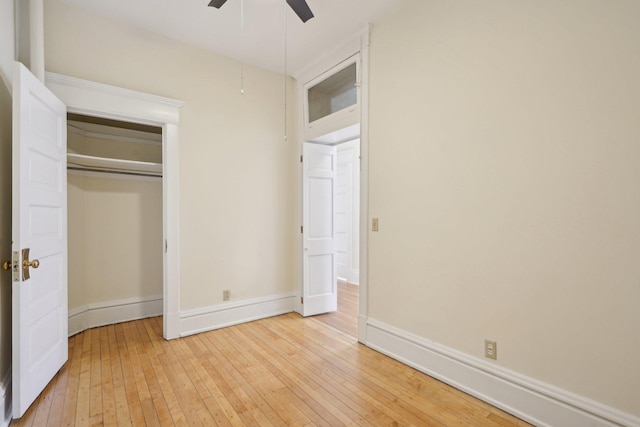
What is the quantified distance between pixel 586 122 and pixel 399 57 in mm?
1566

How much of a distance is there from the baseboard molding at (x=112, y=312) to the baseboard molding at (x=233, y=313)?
0.85 metres

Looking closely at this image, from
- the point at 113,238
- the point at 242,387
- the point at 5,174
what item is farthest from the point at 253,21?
the point at 242,387

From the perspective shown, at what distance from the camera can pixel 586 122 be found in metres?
1.75

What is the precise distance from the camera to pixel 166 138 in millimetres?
3201

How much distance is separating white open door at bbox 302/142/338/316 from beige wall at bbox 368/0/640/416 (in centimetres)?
127

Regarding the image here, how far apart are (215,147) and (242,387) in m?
A: 2.47

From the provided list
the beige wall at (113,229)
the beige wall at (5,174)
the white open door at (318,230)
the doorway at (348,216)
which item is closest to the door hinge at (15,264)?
the beige wall at (5,174)

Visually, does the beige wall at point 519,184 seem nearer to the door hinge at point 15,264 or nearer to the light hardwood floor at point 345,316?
the light hardwood floor at point 345,316

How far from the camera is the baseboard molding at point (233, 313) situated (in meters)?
3.36

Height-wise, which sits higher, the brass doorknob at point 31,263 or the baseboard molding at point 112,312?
the brass doorknob at point 31,263

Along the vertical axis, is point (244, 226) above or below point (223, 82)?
below

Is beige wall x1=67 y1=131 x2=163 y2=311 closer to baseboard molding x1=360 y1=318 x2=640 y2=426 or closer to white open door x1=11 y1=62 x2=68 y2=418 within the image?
white open door x1=11 y1=62 x2=68 y2=418

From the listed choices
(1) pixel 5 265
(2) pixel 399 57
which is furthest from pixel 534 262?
(1) pixel 5 265

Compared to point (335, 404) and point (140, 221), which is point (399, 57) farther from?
point (140, 221)
